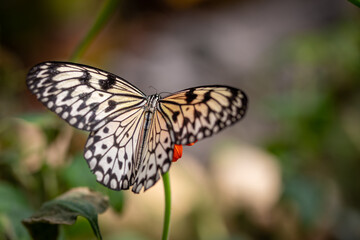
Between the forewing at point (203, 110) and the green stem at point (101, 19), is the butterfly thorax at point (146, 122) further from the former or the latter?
the green stem at point (101, 19)

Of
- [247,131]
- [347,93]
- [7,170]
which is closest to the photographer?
[7,170]

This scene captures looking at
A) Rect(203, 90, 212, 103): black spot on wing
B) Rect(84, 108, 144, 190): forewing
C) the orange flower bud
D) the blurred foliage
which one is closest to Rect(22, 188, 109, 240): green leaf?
Rect(84, 108, 144, 190): forewing

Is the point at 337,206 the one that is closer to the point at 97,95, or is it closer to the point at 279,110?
the point at 279,110

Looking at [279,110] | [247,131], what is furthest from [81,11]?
[279,110]

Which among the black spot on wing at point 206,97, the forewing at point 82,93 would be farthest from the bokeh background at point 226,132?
the black spot on wing at point 206,97

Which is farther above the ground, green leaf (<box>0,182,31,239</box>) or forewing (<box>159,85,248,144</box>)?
forewing (<box>159,85,248,144</box>)

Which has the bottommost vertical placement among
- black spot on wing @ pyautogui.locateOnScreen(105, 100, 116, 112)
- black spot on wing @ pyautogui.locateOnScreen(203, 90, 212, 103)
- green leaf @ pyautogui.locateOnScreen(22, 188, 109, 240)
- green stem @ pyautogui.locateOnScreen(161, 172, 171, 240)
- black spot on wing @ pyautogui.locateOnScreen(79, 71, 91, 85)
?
green leaf @ pyautogui.locateOnScreen(22, 188, 109, 240)

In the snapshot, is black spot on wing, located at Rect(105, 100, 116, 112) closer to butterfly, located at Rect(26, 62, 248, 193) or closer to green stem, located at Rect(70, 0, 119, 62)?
butterfly, located at Rect(26, 62, 248, 193)
